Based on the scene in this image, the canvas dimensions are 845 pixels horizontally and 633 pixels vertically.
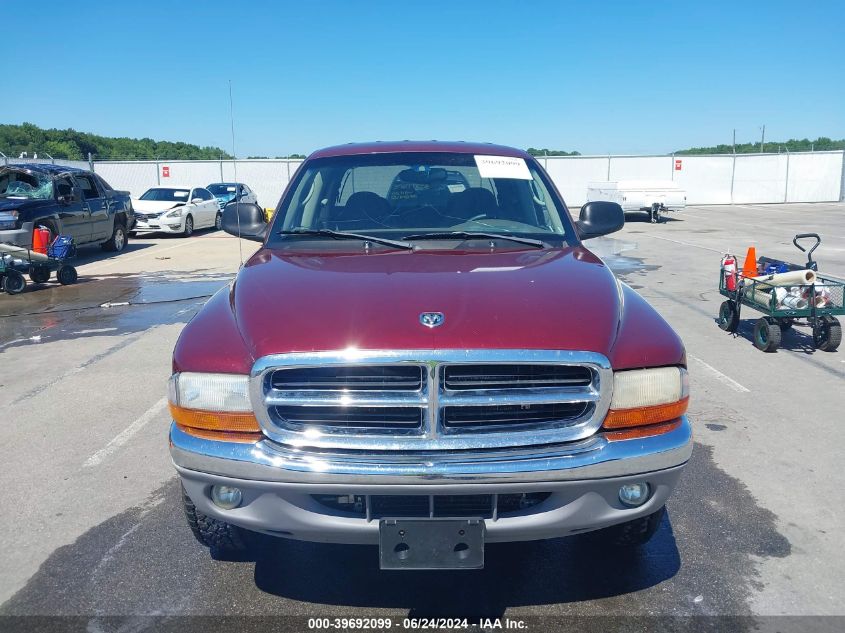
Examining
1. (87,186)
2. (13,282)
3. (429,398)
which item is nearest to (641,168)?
(87,186)

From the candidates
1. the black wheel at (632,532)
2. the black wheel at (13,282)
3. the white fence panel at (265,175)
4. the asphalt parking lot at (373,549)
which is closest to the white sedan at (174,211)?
the black wheel at (13,282)

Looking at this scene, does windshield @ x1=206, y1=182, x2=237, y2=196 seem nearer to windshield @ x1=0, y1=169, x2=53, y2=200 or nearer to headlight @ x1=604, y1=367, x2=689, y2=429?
windshield @ x1=0, y1=169, x2=53, y2=200

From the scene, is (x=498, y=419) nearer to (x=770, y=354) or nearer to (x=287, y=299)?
(x=287, y=299)

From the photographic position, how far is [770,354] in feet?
23.4

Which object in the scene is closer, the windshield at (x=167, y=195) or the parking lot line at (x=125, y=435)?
the parking lot line at (x=125, y=435)

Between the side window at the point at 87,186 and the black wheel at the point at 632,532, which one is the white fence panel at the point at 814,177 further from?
the black wheel at the point at 632,532

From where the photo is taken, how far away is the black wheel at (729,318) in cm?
788

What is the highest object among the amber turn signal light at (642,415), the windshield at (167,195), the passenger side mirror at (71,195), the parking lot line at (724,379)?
the passenger side mirror at (71,195)

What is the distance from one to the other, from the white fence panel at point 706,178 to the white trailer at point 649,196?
10216 mm

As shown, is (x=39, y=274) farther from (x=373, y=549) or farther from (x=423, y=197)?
(x=373, y=549)

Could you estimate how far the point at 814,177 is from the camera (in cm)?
3581

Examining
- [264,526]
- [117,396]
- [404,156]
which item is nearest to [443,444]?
[264,526]

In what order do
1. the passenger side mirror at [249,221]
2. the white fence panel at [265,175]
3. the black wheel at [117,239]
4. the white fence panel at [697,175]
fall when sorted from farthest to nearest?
1. the white fence panel at [697,175]
2. the white fence panel at [265,175]
3. the black wheel at [117,239]
4. the passenger side mirror at [249,221]

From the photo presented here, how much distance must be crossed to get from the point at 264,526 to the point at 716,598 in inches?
74.9
